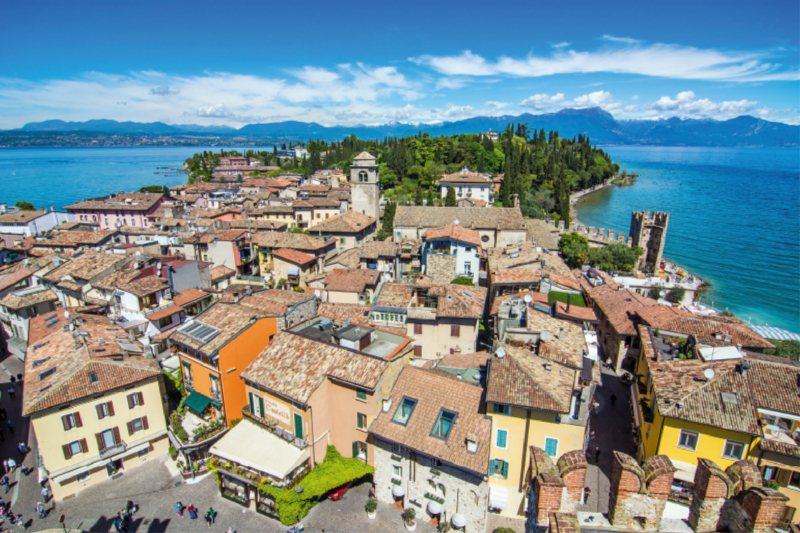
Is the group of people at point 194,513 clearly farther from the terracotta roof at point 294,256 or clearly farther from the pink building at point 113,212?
the pink building at point 113,212

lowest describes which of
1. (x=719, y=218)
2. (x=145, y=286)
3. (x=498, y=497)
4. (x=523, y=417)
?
(x=498, y=497)

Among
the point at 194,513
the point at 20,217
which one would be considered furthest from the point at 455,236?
the point at 20,217

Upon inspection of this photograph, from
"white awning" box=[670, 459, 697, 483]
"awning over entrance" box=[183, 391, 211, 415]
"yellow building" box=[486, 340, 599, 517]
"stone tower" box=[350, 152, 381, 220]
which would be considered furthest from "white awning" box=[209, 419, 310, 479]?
"stone tower" box=[350, 152, 381, 220]

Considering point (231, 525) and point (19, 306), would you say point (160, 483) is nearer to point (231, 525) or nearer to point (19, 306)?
point (231, 525)

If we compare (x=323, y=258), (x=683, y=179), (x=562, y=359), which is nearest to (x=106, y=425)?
(x=562, y=359)

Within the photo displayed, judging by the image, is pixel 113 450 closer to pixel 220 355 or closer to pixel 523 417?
pixel 220 355

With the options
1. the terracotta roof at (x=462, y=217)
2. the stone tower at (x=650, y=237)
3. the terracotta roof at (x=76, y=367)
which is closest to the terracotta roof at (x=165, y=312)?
the terracotta roof at (x=76, y=367)
